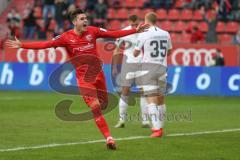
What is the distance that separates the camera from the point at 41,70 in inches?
1133

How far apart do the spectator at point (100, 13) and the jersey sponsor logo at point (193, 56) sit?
4665 mm

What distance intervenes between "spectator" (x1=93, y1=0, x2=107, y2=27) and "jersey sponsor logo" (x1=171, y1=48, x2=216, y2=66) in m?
4.66

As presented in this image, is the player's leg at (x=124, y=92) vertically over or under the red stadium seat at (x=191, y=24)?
under

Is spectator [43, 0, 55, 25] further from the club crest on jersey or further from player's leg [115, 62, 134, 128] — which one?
the club crest on jersey

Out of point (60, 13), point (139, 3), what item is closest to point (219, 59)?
point (139, 3)

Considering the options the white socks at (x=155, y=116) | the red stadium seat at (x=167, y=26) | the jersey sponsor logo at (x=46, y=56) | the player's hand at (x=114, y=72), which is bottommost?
the white socks at (x=155, y=116)

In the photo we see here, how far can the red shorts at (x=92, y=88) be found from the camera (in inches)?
502

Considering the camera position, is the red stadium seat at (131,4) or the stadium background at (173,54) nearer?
the stadium background at (173,54)

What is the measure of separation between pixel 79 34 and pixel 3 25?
2278 cm

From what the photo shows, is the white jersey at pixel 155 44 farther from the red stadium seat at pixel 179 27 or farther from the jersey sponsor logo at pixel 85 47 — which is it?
the red stadium seat at pixel 179 27

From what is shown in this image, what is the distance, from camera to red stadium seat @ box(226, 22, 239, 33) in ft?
110

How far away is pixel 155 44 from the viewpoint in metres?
14.9

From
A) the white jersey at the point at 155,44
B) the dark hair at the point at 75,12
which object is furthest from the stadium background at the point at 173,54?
the dark hair at the point at 75,12

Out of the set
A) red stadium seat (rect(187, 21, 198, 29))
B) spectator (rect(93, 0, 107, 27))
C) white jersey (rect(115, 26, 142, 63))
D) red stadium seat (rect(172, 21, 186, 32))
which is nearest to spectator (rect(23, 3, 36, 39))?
spectator (rect(93, 0, 107, 27))
